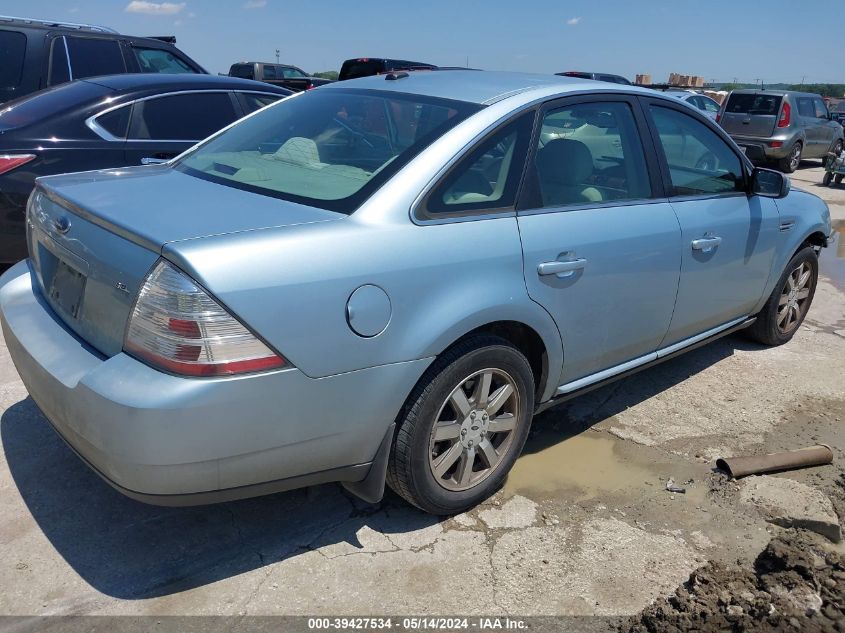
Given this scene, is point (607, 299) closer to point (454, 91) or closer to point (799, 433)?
point (454, 91)

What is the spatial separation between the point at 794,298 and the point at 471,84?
3.14 m

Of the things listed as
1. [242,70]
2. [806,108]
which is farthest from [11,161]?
[242,70]

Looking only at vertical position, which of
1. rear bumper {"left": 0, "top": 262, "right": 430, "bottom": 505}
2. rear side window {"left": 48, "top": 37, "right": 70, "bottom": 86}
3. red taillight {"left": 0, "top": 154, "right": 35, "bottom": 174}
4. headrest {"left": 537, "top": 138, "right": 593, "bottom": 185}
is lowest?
rear bumper {"left": 0, "top": 262, "right": 430, "bottom": 505}

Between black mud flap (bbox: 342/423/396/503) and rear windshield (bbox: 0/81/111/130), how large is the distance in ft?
13.1

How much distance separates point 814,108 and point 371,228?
17611 mm

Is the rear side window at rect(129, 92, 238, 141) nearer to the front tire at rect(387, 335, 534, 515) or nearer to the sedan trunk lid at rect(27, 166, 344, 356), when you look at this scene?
the sedan trunk lid at rect(27, 166, 344, 356)

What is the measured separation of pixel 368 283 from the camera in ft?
8.07

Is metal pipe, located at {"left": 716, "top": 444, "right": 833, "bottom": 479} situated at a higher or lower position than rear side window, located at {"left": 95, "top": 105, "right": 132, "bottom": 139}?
lower

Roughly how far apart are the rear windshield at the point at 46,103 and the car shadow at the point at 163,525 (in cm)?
266

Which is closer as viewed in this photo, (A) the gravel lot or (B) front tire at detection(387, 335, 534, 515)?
(A) the gravel lot

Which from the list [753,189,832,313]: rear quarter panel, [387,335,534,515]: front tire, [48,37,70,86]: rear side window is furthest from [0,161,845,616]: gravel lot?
[48,37,70,86]: rear side window

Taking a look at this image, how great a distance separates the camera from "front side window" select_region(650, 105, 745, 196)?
12.6ft

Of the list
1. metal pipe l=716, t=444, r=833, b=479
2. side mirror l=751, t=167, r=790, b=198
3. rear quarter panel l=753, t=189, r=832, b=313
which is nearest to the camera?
metal pipe l=716, t=444, r=833, b=479

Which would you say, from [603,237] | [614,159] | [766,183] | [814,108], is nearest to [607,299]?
[603,237]
